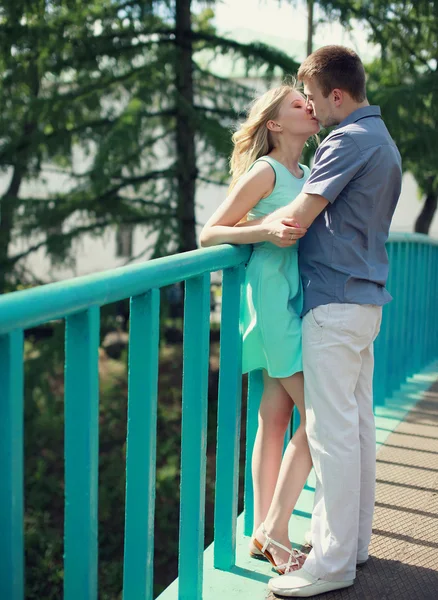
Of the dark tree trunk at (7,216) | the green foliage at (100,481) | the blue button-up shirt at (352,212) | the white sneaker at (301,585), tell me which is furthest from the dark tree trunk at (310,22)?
the white sneaker at (301,585)

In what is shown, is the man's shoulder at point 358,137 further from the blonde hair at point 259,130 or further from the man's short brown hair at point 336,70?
the blonde hair at point 259,130

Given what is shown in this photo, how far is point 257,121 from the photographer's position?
257cm

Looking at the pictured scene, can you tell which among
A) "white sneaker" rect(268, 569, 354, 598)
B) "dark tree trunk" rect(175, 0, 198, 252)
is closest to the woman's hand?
"white sneaker" rect(268, 569, 354, 598)

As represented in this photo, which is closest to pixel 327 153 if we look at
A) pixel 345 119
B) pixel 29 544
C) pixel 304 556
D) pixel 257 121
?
pixel 345 119

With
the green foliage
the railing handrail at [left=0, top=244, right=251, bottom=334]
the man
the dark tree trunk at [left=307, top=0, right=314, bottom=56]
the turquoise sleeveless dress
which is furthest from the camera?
the green foliage

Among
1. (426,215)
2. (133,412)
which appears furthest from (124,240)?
(133,412)

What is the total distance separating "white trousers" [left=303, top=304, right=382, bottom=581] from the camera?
227cm

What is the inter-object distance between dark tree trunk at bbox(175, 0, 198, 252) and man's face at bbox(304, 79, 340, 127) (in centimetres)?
612

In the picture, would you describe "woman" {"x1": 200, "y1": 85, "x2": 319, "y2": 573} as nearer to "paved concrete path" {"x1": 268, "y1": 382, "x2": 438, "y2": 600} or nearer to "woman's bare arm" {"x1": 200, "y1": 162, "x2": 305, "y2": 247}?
"woman's bare arm" {"x1": 200, "y1": 162, "x2": 305, "y2": 247}

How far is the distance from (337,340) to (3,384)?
1.17 metres

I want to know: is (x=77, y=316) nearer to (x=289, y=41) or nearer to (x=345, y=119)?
(x=345, y=119)

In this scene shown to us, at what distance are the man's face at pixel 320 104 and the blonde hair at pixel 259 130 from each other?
0.20 m

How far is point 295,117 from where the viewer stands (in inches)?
99.4

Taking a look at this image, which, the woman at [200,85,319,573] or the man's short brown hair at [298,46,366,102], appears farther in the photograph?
the woman at [200,85,319,573]
